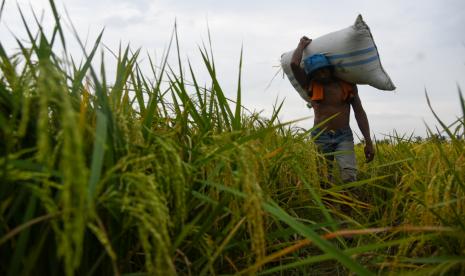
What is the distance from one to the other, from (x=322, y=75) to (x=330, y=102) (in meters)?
0.22

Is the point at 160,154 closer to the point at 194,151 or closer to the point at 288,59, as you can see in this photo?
the point at 194,151

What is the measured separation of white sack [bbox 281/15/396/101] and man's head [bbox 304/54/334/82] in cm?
6

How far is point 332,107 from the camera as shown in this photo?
125 inches

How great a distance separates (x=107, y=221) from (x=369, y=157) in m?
2.74

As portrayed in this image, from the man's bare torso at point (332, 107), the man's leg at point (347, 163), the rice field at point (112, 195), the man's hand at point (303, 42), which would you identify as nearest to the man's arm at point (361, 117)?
the man's bare torso at point (332, 107)

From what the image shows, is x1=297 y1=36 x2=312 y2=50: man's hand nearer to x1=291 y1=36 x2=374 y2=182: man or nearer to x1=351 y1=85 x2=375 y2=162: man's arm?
x1=291 y1=36 x2=374 y2=182: man

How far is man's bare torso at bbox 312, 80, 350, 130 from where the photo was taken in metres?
3.17

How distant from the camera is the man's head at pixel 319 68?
10.4 ft

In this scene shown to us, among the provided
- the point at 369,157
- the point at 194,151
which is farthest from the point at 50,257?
the point at 369,157

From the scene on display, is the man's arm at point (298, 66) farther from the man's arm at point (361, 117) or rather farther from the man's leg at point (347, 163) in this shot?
the man's leg at point (347, 163)

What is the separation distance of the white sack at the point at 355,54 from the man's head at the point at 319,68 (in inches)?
2.6

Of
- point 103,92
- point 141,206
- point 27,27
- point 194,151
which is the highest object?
point 27,27

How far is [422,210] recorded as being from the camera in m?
1.15

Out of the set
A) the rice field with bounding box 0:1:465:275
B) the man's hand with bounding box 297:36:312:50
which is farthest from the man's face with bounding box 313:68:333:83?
the rice field with bounding box 0:1:465:275
